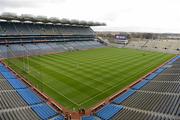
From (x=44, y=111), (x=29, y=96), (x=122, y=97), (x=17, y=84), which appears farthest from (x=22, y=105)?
(x=122, y=97)

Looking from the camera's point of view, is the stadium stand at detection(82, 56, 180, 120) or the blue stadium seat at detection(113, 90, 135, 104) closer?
the stadium stand at detection(82, 56, 180, 120)

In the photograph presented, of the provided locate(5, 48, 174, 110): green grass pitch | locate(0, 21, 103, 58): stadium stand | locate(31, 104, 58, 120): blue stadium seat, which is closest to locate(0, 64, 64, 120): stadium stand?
locate(31, 104, 58, 120): blue stadium seat

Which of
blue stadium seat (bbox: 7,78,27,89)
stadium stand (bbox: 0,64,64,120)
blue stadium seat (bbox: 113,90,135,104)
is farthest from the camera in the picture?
blue stadium seat (bbox: 7,78,27,89)

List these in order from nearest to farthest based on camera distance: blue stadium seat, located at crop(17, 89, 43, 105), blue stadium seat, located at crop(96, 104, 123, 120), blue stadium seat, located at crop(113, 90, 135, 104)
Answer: blue stadium seat, located at crop(96, 104, 123, 120) → blue stadium seat, located at crop(17, 89, 43, 105) → blue stadium seat, located at crop(113, 90, 135, 104)

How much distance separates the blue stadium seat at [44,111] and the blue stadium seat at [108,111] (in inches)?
235

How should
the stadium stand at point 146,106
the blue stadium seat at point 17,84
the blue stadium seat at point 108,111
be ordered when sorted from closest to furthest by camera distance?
1. the stadium stand at point 146,106
2. the blue stadium seat at point 108,111
3. the blue stadium seat at point 17,84

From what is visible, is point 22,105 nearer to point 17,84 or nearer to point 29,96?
point 29,96

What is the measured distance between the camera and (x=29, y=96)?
27359mm

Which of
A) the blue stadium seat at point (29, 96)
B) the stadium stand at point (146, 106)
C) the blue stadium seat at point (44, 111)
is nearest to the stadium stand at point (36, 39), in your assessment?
the blue stadium seat at point (29, 96)

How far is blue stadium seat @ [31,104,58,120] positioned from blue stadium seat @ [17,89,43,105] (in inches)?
64.2

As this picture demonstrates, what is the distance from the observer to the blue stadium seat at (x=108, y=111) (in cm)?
2199

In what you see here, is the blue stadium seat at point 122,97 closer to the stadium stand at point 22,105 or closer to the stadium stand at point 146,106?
the stadium stand at point 146,106

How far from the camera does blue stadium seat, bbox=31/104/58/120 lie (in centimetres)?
2163

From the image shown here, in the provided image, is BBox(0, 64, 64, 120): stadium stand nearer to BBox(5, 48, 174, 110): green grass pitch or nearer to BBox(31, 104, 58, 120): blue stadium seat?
BBox(31, 104, 58, 120): blue stadium seat
